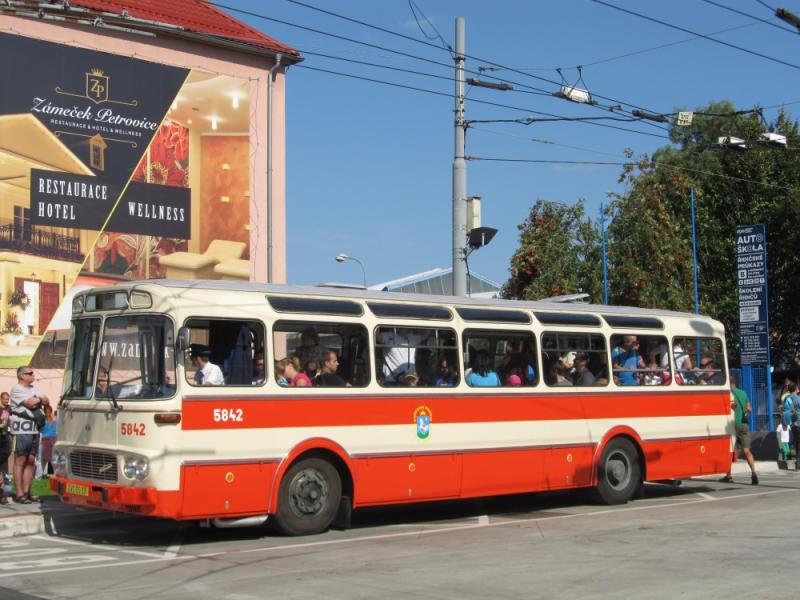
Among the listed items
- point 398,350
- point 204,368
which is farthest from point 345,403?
point 204,368

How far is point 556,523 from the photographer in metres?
13.7

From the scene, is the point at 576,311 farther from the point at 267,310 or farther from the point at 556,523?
the point at 267,310

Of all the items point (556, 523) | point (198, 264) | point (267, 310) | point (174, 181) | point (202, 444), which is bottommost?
point (556, 523)

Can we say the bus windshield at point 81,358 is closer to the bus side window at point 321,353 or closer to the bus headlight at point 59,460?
the bus headlight at point 59,460

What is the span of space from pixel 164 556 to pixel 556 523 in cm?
526

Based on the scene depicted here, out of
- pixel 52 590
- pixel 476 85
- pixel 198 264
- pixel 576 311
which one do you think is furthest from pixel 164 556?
pixel 198 264

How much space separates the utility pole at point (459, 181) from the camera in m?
19.7

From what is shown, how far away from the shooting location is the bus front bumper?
11125mm

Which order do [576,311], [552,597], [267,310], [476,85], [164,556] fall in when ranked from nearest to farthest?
[552,597] < [164,556] < [267,310] < [576,311] < [476,85]

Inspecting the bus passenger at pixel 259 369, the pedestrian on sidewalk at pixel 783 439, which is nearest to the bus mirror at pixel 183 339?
the bus passenger at pixel 259 369

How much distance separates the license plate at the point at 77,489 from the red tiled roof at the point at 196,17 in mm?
13545

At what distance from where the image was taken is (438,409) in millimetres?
13805

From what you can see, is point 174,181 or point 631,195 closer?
point 174,181

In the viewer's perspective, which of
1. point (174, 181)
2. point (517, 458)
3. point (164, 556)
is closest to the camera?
point (164, 556)
